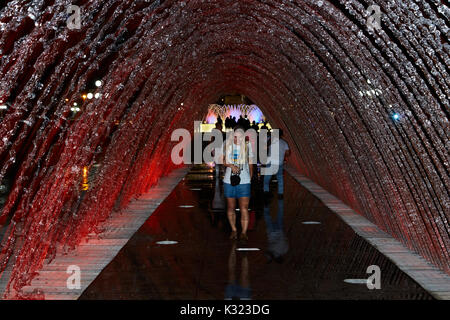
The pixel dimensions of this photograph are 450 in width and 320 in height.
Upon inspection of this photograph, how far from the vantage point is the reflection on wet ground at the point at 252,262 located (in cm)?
743

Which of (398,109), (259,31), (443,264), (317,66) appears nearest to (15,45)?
(398,109)

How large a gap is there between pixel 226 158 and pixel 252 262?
6.97 feet

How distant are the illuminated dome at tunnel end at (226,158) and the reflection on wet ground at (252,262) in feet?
0.14

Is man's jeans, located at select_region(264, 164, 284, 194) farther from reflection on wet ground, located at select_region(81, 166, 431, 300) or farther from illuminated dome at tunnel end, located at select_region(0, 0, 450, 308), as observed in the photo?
reflection on wet ground, located at select_region(81, 166, 431, 300)

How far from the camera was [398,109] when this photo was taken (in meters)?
9.19

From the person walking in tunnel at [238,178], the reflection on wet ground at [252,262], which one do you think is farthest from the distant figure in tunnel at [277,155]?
the person walking in tunnel at [238,178]

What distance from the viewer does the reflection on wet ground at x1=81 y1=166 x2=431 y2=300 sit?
7426 mm

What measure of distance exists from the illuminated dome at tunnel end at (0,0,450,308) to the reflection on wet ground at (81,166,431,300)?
0.04m

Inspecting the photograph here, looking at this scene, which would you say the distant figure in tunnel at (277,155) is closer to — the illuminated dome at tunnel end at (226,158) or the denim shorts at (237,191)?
the illuminated dome at tunnel end at (226,158)

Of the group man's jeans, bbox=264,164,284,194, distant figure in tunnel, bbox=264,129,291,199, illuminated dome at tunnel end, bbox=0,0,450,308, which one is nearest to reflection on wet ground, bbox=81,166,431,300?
illuminated dome at tunnel end, bbox=0,0,450,308

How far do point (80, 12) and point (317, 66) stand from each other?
6.00 metres

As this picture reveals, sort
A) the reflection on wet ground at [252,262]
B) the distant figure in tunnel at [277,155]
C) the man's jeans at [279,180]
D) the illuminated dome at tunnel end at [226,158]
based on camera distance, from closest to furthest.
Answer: the reflection on wet ground at [252,262] < the illuminated dome at tunnel end at [226,158] < the man's jeans at [279,180] < the distant figure in tunnel at [277,155]

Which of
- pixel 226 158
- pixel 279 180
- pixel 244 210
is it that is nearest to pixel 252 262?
pixel 244 210
